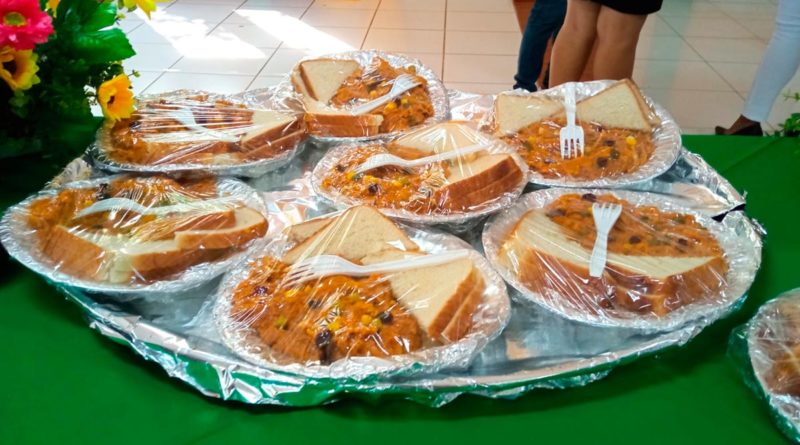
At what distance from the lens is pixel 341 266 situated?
0.96 metres

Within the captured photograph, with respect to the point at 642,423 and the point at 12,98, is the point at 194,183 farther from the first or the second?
the point at 642,423

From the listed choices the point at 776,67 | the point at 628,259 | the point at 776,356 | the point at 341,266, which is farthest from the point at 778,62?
the point at 341,266

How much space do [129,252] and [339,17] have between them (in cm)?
397

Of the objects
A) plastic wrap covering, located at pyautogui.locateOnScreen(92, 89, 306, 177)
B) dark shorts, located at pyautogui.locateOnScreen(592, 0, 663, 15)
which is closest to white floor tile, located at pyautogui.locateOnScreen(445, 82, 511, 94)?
dark shorts, located at pyautogui.locateOnScreen(592, 0, 663, 15)

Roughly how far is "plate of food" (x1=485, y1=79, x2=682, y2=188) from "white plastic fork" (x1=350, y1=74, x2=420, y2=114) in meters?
0.24

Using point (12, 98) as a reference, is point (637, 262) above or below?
below

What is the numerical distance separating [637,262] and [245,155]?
860 millimetres

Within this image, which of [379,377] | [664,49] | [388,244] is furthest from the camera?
[664,49]

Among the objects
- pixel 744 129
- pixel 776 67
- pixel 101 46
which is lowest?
pixel 744 129

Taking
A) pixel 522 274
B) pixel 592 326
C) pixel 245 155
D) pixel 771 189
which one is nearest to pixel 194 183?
pixel 245 155

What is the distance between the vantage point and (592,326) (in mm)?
941

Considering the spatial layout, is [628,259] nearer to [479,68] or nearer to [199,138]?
[199,138]

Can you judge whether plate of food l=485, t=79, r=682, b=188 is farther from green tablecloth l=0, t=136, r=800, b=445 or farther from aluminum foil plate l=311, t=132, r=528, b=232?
green tablecloth l=0, t=136, r=800, b=445

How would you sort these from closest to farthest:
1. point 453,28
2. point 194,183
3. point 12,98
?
point 12,98
point 194,183
point 453,28
